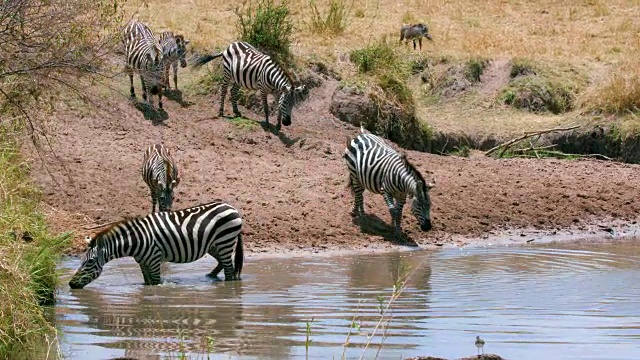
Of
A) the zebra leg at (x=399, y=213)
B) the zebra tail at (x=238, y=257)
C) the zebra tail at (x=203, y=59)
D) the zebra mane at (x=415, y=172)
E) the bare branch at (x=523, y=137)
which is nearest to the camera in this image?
the zebra tail at (x=238, y=257)

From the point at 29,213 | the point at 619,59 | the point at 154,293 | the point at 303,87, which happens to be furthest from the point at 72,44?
the point at 619,59

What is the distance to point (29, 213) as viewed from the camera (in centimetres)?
1108

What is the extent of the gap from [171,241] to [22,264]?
365 cm

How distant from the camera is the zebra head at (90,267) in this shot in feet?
41.3

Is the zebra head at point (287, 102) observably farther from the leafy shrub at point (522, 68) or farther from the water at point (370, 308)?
the leafy shrub at point (522, 68)

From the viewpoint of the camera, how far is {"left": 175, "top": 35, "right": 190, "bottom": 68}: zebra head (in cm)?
1985

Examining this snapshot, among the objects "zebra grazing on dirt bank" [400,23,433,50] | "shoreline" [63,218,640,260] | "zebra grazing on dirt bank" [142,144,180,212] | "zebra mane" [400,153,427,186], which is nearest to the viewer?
"shoreline" [63,218,640,260]

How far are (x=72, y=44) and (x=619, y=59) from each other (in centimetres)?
1381

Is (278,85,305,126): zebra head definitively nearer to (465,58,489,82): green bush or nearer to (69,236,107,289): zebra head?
(465,58,489,82): green bush

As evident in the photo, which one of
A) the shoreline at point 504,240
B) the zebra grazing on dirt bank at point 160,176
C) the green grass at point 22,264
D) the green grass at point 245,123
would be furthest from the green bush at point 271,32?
the green grass at point 22,264

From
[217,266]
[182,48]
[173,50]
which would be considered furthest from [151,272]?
[182,48]

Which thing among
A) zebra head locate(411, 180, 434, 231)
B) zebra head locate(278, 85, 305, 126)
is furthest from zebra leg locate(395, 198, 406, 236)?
zebra head locate(278, 85, 305, 126)

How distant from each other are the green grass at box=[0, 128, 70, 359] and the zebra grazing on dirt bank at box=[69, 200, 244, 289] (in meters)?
0.81

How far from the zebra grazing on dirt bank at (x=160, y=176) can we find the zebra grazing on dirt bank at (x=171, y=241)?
6.04 feet
